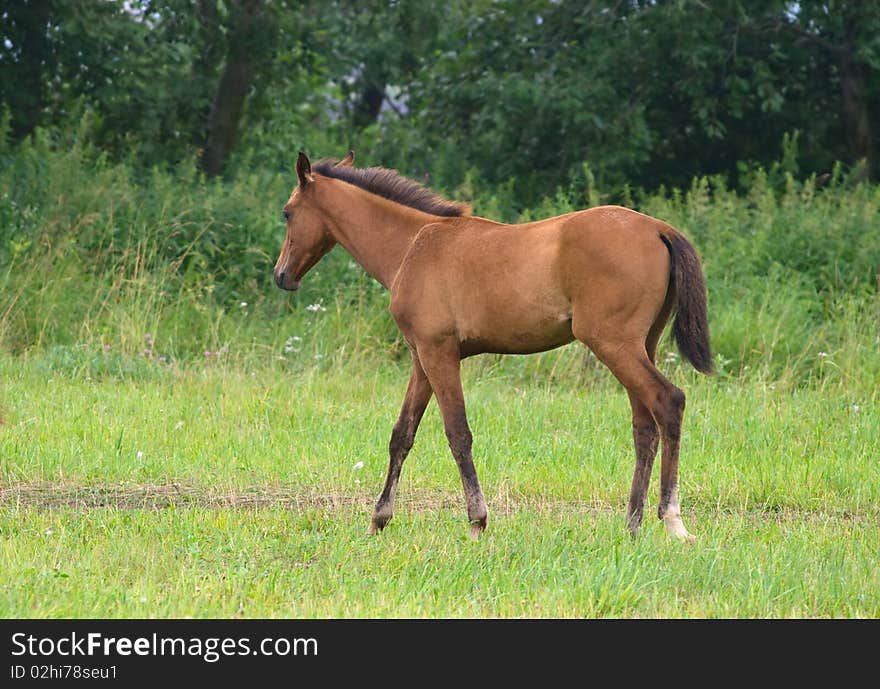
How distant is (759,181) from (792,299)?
3073 mm

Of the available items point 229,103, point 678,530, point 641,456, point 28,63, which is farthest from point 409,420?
point 229,103

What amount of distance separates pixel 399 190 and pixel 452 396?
1281 millimetres

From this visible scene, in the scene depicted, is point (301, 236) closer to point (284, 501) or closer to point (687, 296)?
point (284, 501)

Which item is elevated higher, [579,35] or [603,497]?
[579,35]

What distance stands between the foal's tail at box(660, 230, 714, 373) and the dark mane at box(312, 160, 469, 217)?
1.28m

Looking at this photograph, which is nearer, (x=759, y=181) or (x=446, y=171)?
(x=759, y=181)

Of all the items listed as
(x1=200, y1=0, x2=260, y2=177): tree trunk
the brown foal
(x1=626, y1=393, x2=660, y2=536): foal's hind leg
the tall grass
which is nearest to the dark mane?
the brown foal

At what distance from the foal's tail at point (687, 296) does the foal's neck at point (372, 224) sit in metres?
1.38

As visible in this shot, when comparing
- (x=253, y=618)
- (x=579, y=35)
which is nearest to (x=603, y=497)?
(x=253, y=618)

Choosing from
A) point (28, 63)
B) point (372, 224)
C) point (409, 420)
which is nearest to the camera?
point (409, 420)

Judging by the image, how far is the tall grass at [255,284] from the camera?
428 inches

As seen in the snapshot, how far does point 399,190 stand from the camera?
6.86 m

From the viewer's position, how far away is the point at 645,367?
19.5ft

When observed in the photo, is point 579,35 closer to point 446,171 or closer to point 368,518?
point 446,171
